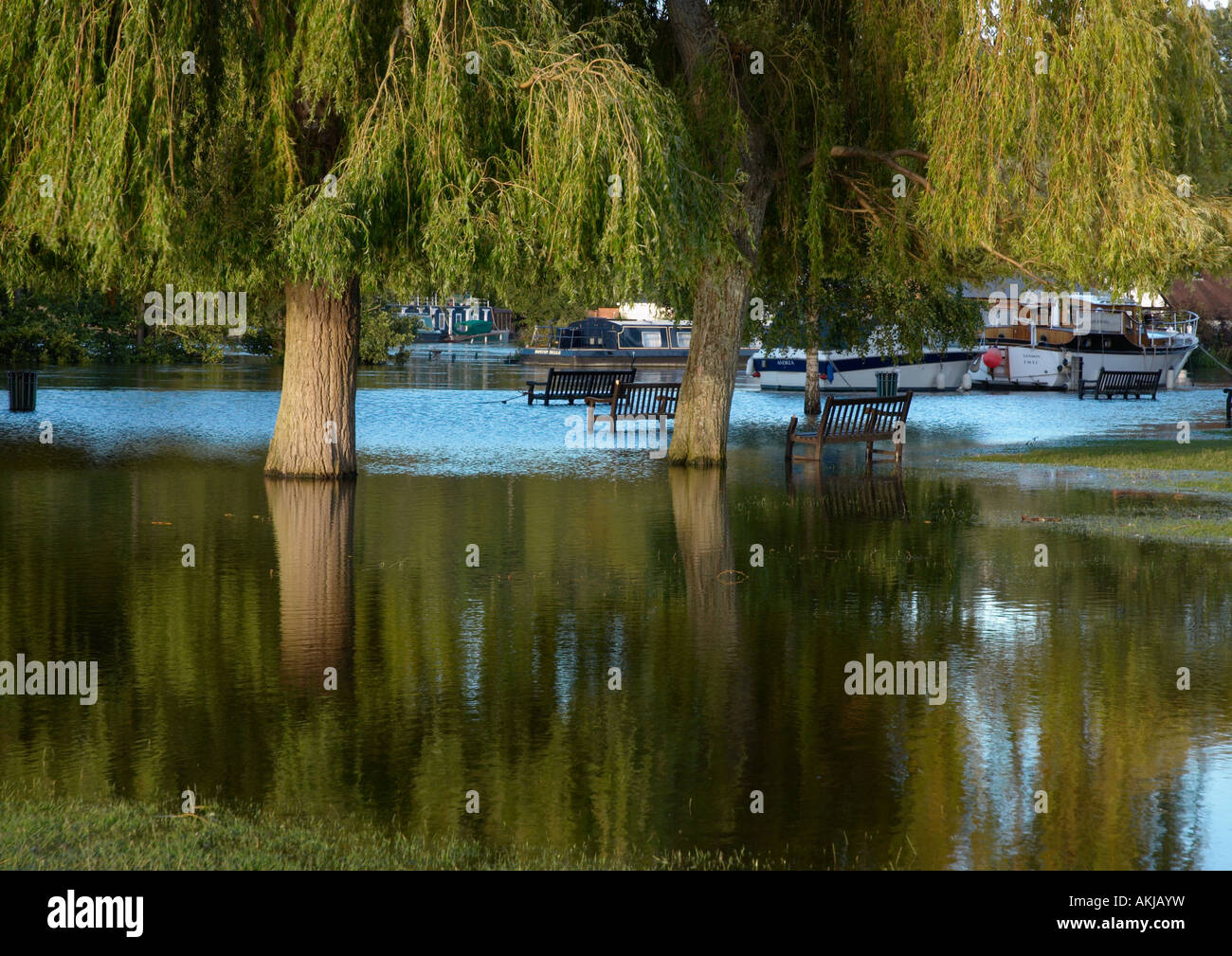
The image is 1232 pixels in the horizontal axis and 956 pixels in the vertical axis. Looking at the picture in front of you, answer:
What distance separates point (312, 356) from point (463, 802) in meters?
12.3

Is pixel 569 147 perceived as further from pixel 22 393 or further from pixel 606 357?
pixel 606 357

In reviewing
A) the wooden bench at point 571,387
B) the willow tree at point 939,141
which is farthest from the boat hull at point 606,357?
the willow tree at point 939,141

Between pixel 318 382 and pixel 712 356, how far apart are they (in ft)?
19.6

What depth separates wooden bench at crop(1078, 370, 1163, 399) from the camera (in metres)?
44.1

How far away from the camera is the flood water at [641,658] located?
6797mm

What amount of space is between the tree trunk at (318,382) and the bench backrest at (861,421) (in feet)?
26.1

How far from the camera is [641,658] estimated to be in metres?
9.83

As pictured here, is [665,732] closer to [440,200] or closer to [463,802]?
[463,802]

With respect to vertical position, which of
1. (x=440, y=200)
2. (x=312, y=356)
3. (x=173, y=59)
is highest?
(x=173, y=59)

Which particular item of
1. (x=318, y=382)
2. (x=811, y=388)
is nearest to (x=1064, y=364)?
(x=811, y=388)

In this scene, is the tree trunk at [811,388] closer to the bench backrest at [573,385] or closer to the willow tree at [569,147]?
the bench backrest at [573,385]

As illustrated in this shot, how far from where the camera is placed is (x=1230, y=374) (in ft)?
199
